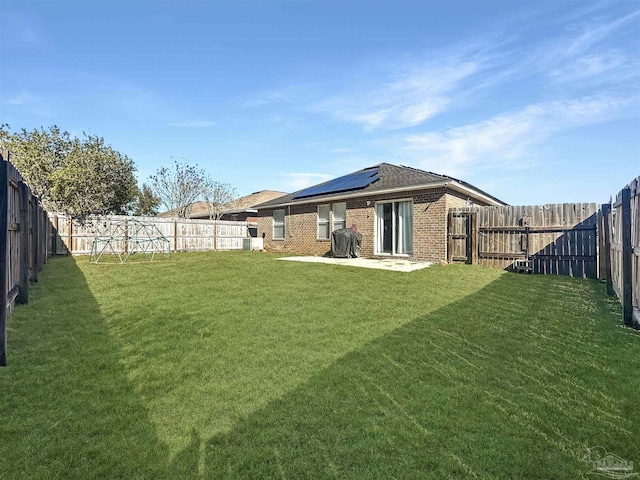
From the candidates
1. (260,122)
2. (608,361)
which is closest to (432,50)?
(260,122)

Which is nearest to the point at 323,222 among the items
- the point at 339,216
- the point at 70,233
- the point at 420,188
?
the point at 339,216

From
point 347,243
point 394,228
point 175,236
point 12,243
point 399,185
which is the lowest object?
point 347,243

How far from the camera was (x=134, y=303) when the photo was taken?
5531mm

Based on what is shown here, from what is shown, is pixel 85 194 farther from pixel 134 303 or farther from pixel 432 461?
pixel 432 461

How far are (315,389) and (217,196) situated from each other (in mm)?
32587

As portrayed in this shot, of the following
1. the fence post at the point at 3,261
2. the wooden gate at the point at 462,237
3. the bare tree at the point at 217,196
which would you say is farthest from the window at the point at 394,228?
the bare tree at the point at 217,196

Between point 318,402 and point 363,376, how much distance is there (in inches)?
23.1

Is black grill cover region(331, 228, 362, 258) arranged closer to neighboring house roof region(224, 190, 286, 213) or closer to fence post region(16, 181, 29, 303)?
fence post region(16, 181, 29, 303)

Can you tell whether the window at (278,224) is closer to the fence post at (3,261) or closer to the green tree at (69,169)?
the green tree at (69,169)

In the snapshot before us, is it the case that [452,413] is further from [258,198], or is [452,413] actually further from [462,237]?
[258,198]

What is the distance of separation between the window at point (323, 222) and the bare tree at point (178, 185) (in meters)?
19.8

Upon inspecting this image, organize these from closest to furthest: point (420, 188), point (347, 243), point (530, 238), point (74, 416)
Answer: point (74, 416)
point (530, 238)
point (420, 188)
point (347, 243)

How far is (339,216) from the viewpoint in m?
14.4

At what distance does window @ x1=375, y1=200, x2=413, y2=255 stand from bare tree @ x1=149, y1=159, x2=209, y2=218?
75.6ft
